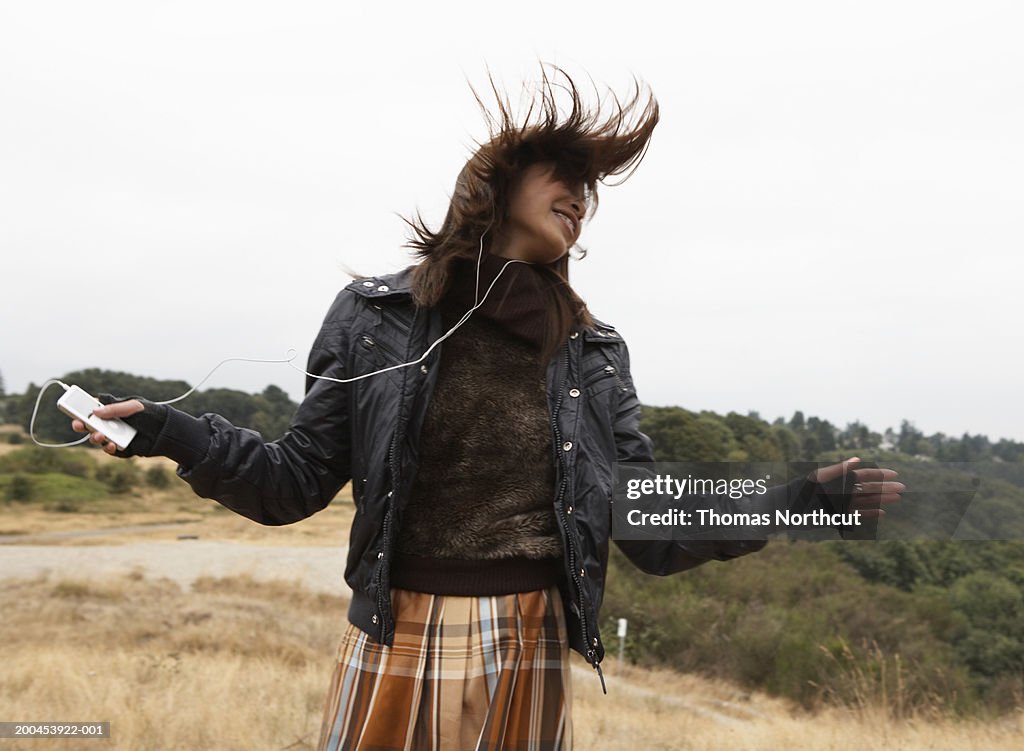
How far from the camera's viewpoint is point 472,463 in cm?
203

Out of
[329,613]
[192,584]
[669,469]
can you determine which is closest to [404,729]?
[669,469]

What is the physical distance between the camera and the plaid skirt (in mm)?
1965

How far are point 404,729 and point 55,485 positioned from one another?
145 feet

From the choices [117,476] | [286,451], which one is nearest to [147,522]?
[117,476]

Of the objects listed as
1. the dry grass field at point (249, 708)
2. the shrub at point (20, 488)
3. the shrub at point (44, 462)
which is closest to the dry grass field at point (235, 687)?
the dry grass field at point (249, 708)

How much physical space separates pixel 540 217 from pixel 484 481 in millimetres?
639

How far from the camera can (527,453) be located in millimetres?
2068

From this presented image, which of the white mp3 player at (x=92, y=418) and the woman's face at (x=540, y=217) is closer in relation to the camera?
the white mp3 player at (x=92, y=418)

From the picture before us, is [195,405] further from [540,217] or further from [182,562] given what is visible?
[182,562]

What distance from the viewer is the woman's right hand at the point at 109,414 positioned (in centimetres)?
173

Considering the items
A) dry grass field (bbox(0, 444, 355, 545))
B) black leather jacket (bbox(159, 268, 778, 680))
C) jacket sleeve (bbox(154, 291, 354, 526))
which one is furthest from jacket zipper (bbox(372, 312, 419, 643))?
dry grass field (bbox(0, 444, 355, 545))

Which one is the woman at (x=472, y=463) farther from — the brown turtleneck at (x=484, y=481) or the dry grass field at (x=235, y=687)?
the dry grass field at (x=235, y=687)

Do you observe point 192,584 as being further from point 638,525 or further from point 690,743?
point 638,525

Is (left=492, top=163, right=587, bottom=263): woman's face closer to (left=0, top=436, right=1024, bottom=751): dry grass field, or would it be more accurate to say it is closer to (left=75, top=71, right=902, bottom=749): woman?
(left=75, top=71, right=902, bottom=749): woman
